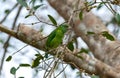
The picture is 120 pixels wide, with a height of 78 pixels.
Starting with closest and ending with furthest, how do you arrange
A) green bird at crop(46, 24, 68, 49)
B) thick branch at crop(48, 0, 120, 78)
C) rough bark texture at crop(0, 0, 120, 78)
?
green bird at crop(46, 24, 68, 49), rough bark texture at crop(0, 0, 120, 78), thick branch at crop(48, 0, 120, 78)

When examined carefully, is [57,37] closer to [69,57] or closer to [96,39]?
[69,57]

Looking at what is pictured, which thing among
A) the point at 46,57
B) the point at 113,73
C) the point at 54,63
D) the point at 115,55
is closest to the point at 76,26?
the point at 115,55

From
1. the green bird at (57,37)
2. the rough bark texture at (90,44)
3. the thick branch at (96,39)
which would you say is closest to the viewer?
the green bird at (57,37)

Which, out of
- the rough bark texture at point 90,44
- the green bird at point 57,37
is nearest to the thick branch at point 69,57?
the rough bark texture at point 90,44

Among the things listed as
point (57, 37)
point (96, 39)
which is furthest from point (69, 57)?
point (57, 37)

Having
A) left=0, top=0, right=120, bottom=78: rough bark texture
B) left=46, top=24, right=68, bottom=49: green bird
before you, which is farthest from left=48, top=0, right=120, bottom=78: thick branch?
left=46, top=24, right=68, bottom=49: green bird

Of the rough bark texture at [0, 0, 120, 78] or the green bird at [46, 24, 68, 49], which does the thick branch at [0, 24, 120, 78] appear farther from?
the green bird at [46, 24, 68, 49]

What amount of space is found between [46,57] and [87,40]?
2.09ft

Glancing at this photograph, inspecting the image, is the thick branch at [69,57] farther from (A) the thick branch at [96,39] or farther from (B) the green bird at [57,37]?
(B) the green bird at [57,37]

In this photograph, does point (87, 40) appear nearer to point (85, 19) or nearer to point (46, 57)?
point (85, 19)

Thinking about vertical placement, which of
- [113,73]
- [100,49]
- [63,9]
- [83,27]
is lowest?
[113,73]

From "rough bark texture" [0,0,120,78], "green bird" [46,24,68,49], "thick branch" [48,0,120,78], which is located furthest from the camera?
"thick branch" [48,0,120,78]

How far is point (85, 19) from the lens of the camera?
6.05 ft

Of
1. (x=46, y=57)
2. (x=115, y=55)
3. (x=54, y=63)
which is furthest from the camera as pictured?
(x=115, y=55)
